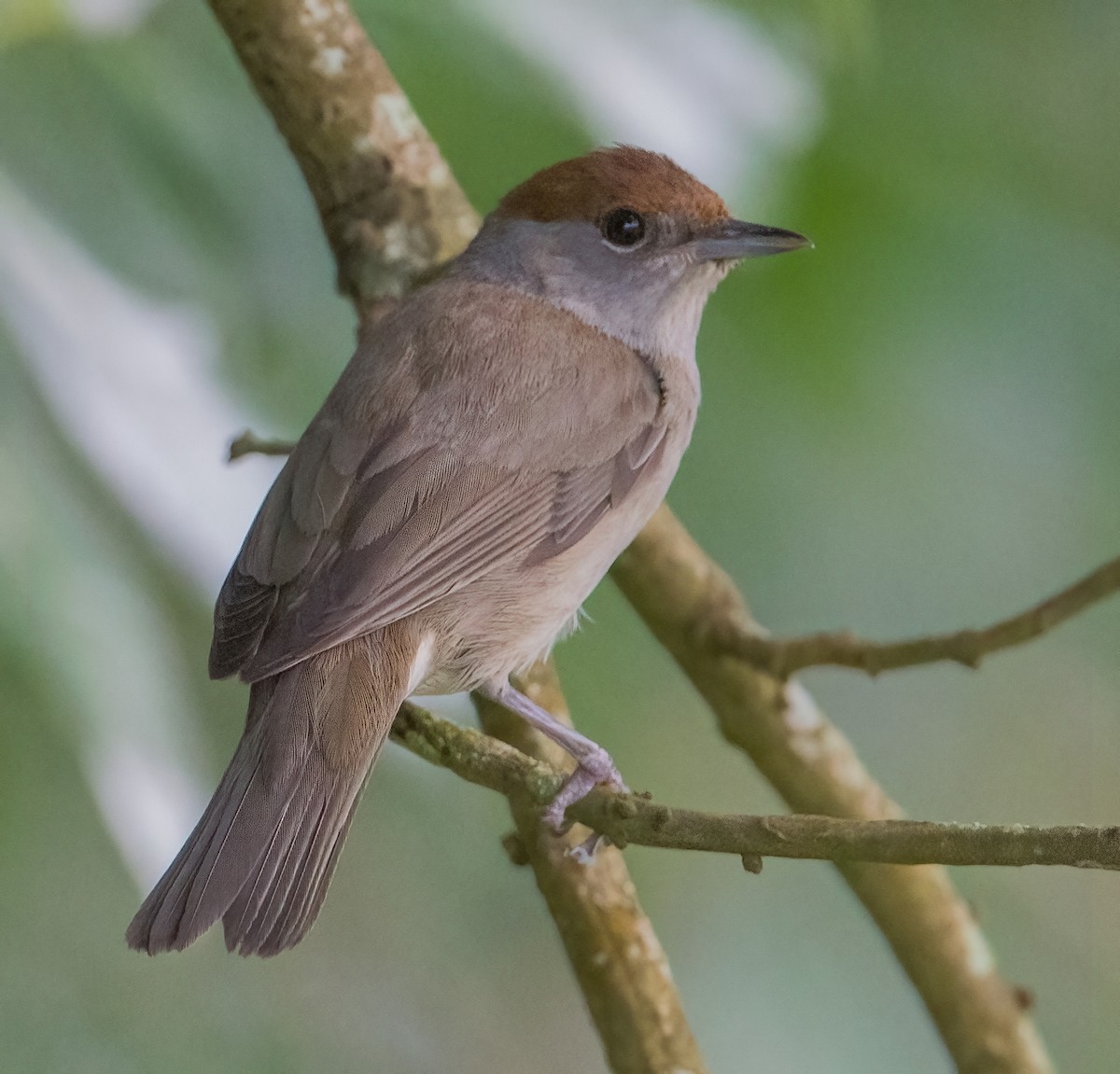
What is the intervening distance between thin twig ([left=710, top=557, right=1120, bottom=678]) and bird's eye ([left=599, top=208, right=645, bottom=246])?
748mm

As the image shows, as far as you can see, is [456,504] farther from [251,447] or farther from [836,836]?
[836,836]

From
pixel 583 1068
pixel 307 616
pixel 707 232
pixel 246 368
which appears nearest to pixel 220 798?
pixel 307 616

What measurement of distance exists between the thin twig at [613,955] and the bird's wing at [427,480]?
0.42 m

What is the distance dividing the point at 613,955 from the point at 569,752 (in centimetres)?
38

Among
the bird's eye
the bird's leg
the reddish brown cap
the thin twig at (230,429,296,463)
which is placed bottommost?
the bird's leg

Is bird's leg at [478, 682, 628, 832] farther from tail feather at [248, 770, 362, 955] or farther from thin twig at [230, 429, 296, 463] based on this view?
thin twig at [230, 429, 296, 463]

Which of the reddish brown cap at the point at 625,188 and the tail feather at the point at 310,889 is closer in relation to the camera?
the tail feather at the point at 310,889

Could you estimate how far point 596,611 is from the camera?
3504 millimetres

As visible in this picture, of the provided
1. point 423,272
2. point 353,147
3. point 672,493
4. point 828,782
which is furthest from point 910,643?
point 353,147

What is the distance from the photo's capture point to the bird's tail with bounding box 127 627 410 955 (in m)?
1.81

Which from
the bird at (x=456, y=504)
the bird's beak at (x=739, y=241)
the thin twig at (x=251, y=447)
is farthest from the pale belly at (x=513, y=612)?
the thin twig at (x=251, y=447)

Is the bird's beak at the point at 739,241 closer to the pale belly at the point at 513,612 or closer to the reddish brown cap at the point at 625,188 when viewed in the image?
the reddish brown cap at the point at 625,188

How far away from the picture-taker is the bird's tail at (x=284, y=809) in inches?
71.1

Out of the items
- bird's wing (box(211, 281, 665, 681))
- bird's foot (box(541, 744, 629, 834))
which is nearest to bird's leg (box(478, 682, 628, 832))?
bird's foot (box(541, 744, 629, 834))
